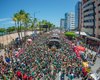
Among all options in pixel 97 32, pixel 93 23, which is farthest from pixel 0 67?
pixel 93 23

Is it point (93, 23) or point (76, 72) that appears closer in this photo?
point (76, 72)

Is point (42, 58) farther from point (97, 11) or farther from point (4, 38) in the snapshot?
point (97, 11)

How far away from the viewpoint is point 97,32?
8575 centimetres

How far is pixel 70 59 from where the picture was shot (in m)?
37.4

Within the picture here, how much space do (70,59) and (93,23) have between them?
60.0m

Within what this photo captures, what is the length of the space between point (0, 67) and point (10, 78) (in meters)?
3.63

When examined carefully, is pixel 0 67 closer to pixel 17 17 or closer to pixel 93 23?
pixel 93 23

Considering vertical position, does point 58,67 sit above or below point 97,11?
below

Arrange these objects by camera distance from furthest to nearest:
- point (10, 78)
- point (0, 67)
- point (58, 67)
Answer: point (58, 67) < point (0, 67) < point (10, 78)

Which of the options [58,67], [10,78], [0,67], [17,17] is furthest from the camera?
[17,17]

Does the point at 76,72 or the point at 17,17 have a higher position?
the point at 17,17

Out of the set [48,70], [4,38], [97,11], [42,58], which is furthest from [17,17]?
[48,70]

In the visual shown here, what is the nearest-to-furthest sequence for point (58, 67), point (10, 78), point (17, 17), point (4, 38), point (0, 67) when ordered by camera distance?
point (10, 78) < point (0, 67) < point (58, 67) < point (4, 38) < point (17, 17)

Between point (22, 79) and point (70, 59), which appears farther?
point (70, 59)
